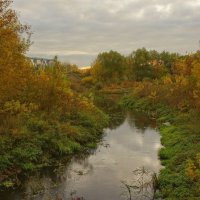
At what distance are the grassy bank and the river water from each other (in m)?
1.28

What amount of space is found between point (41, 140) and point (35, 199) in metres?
9.93

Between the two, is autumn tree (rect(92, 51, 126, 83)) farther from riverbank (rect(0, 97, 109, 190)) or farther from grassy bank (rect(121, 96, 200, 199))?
riverbank (rect(0, 97, 109, 190))

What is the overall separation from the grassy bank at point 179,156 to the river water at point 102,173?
1.28 m

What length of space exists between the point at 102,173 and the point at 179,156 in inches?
231

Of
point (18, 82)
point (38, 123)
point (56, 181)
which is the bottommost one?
point (56, 181)

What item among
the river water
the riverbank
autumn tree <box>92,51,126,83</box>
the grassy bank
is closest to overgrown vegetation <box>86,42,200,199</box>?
the grassy bank

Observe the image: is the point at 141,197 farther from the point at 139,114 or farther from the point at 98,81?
the point at 98,81

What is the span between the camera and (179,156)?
29828 mm

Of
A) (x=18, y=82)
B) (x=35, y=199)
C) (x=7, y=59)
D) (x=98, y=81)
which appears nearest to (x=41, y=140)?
(x=18, y=82)

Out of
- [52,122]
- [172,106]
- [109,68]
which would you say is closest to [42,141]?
[52,122]

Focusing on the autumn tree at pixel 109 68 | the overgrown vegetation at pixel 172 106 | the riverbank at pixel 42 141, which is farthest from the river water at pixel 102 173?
the autumn tree at pixel 109 68

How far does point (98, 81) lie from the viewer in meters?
114

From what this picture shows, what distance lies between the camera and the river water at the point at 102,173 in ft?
80.0

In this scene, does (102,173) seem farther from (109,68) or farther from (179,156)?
(109,68)
